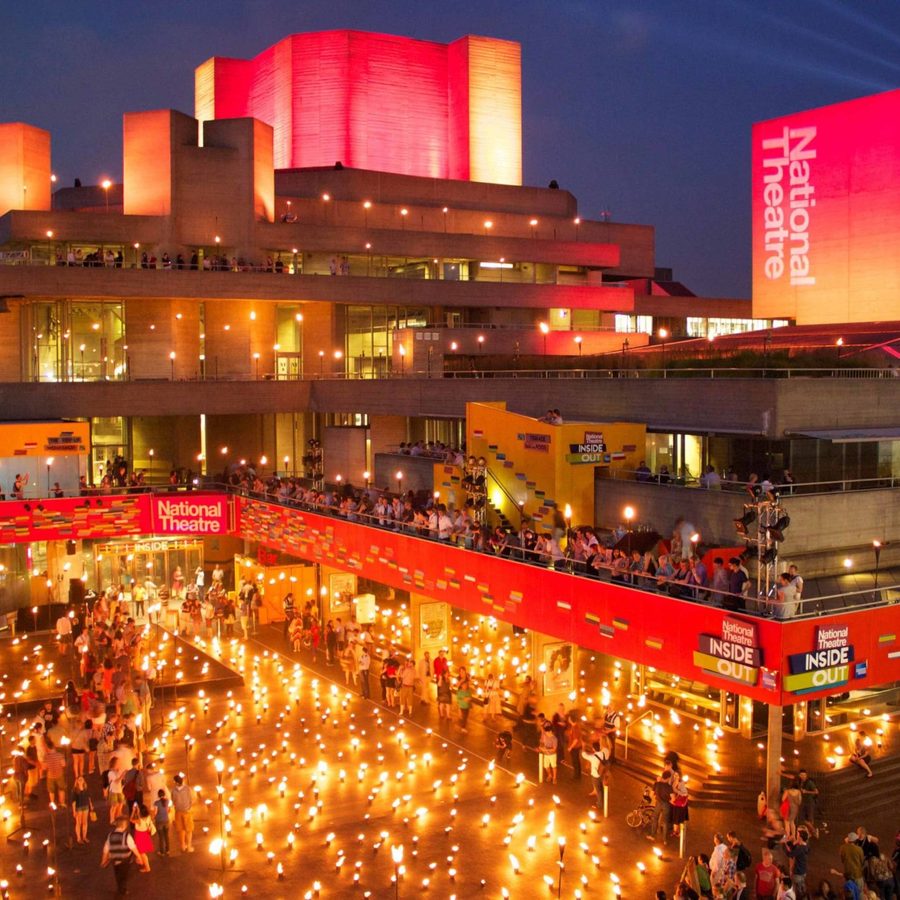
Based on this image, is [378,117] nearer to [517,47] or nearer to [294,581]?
[517,47]

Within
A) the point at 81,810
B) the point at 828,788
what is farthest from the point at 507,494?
the point at 81,810

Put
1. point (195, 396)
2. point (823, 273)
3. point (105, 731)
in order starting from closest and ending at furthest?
point (105, 731) < point (823, 273) < point (195, 396)

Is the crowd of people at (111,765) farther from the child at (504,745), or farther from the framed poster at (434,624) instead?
the framed poster at (434,624)

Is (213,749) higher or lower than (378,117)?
lower

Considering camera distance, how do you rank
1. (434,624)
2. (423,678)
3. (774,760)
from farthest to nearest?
(434,624) → (423,678) → (774,760)

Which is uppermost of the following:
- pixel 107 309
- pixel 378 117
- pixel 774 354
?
pixel 378 117

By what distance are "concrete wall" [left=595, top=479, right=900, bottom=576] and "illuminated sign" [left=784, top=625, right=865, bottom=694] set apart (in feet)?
14.3

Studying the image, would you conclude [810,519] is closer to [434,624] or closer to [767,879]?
[434,624]

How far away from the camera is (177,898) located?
15867 mm

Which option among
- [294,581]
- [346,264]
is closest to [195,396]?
[346,264]

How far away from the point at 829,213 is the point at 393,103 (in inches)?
1051

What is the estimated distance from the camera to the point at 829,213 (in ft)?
133

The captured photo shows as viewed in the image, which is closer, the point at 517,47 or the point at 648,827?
the point at 648,827

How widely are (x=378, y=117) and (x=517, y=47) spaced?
31.1 feet
